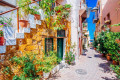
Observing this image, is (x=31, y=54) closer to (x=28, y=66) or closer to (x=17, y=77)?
(x=28, y=66)

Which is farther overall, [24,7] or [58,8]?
[58,8]

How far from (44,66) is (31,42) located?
1259 mm

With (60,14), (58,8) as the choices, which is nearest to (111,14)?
(60,14)

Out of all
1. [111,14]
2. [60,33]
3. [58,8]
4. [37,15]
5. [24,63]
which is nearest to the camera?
[24,63]

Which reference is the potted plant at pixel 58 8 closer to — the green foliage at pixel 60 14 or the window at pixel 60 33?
the green foliage at pixel 60 14

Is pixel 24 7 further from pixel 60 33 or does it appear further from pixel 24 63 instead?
pixel 60 33

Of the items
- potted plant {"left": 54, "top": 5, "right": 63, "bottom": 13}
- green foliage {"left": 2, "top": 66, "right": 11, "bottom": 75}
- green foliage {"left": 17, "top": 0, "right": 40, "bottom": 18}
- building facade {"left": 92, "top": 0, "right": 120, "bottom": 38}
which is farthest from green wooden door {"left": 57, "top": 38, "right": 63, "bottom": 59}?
building facade {"left": 92, "top": 0, "right": 120, "bottom": 38}

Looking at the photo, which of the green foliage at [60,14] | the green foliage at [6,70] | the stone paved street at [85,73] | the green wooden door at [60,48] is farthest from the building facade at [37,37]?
the stone paved street at [85,73]

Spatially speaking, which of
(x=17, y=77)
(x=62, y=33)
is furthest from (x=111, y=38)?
(x=17, y=77)

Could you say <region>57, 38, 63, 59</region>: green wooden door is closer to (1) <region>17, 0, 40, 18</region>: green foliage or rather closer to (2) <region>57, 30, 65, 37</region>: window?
(2) <region>57, 30, 65, 37</region>: window

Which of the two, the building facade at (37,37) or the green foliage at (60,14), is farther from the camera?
the green foliage at (60,14)

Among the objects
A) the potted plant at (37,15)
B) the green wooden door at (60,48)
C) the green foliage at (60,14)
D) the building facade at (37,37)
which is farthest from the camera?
the green wooden door at (60,48)

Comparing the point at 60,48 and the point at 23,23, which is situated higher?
the point at 23,23

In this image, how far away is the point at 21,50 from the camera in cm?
287
